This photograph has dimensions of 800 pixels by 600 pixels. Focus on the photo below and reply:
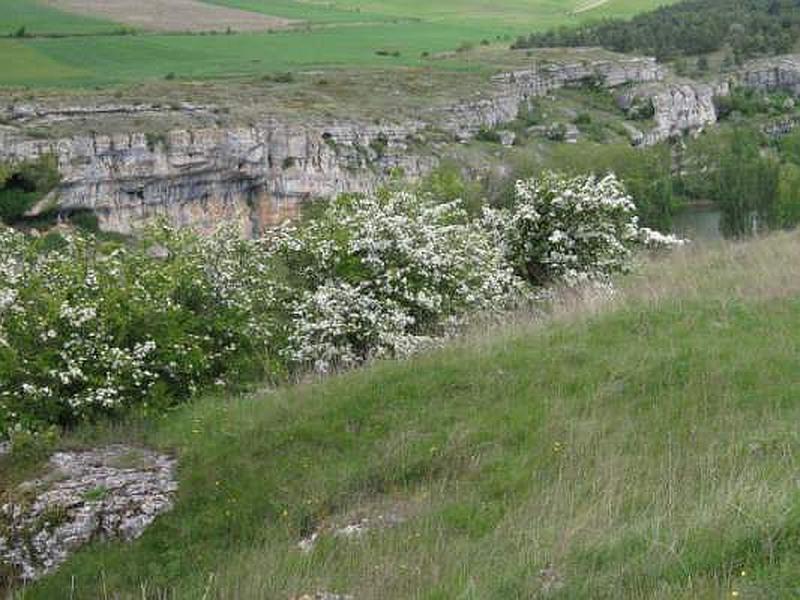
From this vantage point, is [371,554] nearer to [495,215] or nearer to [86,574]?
[86,574]

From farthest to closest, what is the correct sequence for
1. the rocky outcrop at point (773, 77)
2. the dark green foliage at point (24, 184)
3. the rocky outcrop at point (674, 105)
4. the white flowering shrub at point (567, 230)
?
the rocky outcrop at point (773, 77) → the rocky outcrop at point (674, 105) → the dark green foliage at point (24, 184) → the white flowering shrub at point (567, 230)

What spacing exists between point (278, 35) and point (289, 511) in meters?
124

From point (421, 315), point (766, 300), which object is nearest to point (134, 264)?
point (421, 315)

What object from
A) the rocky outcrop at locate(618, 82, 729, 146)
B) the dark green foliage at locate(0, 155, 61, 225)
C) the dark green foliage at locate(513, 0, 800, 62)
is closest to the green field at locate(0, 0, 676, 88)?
the dark green foliage at locate(513, 0, 800, 62)

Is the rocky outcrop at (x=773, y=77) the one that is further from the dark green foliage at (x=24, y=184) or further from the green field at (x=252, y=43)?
the dark green foliage at (x=24, y=184)

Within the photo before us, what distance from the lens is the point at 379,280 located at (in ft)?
56.8

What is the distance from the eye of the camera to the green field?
102 metres

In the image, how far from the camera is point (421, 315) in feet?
57.9

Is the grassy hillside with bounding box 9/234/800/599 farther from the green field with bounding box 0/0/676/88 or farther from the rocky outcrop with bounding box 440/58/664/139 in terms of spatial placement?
the green field with bounding box 0/0/676/88

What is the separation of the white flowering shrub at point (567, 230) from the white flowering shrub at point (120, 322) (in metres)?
5.35

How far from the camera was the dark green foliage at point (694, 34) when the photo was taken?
144 metres

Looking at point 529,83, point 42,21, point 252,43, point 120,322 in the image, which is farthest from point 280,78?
point 120,322

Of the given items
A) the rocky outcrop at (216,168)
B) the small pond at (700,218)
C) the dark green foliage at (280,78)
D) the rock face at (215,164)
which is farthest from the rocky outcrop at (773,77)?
the rocky outcrop at (216,168)

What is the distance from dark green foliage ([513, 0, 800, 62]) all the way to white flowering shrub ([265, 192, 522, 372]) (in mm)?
127923
